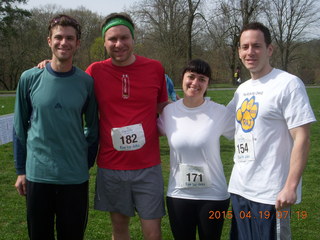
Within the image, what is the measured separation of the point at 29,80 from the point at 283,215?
199 cm

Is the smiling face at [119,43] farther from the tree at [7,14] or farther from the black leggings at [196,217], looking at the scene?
the tree at [7,14]

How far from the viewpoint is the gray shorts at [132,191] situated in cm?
278

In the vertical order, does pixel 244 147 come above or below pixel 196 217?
above

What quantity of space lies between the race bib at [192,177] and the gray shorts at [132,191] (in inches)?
10.8

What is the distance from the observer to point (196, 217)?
2.69 metres

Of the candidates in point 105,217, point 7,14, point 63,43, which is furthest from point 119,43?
point 7,14

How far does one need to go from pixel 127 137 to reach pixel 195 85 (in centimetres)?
66

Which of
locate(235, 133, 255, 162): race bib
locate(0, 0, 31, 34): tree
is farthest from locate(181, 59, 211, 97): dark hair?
locate(0, 0, 31, 34): tree

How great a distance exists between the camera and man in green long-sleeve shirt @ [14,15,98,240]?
2.50 metres

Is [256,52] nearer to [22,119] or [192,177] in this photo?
[192,177]

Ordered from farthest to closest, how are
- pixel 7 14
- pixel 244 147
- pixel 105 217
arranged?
pixel 7 14
pixel 105 217
pixel 244 147

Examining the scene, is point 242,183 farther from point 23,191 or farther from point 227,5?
point 227,5

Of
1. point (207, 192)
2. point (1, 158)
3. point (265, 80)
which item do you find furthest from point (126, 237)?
point (1, 158)

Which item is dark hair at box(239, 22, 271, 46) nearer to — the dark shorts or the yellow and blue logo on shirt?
the yellow and blue logo on shirt
